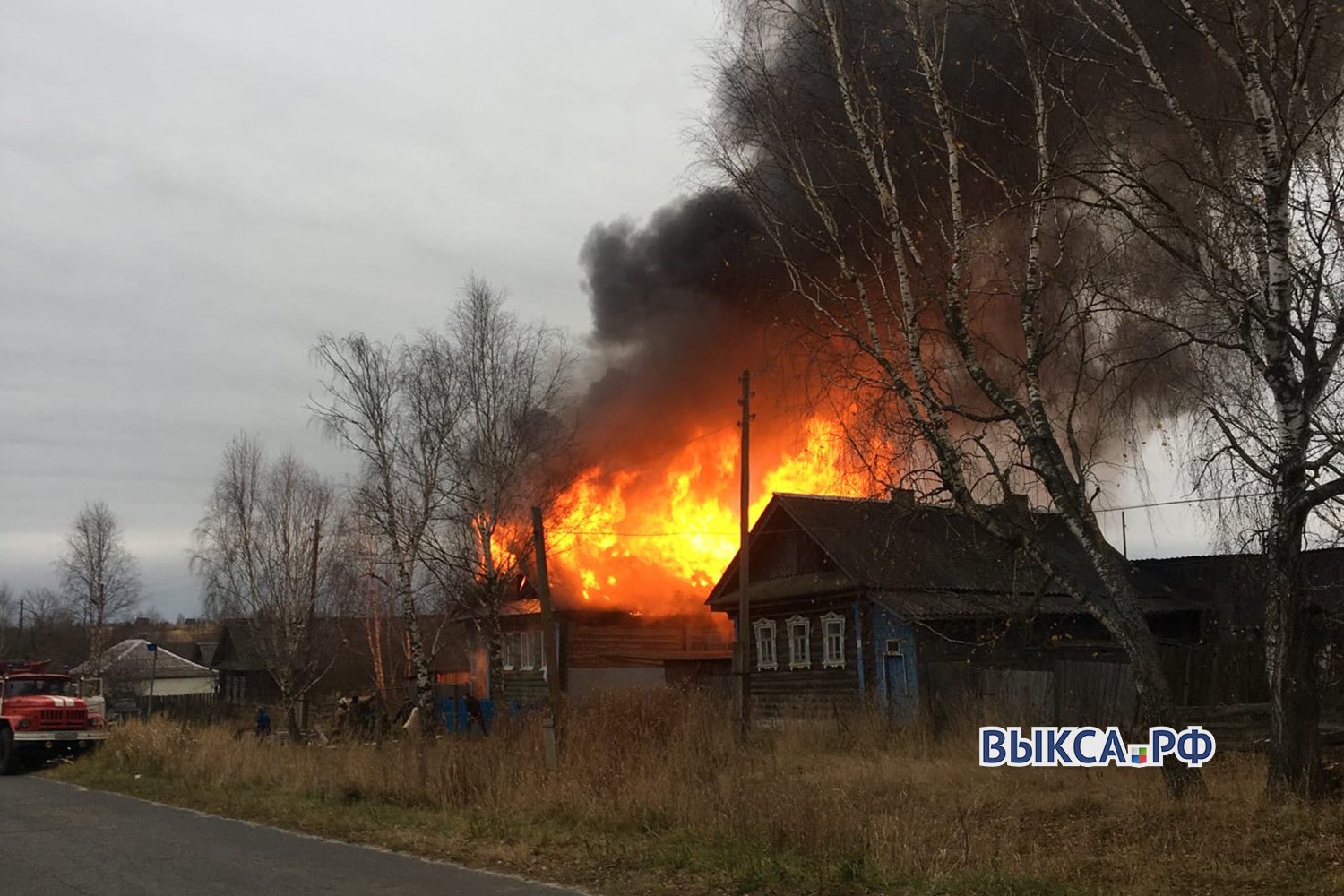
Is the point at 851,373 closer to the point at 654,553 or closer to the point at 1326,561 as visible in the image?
the point at 1326,561

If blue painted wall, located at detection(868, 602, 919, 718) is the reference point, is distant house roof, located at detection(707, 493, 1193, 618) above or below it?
above

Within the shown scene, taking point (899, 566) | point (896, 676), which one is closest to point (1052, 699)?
point (896, 676)

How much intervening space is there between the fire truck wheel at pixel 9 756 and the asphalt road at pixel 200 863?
947 centimetres

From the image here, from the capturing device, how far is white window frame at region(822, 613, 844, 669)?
25312 mm

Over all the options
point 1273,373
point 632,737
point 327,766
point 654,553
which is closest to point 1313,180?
point 1273,373

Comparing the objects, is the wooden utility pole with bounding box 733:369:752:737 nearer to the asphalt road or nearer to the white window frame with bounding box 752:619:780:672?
the white window frame with bounding box 752:619:780:672

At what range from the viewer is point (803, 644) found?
87.9 ft

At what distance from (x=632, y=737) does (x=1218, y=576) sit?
74.4 ft

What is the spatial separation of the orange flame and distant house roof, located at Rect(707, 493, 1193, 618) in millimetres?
2174

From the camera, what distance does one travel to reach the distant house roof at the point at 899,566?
23719mm

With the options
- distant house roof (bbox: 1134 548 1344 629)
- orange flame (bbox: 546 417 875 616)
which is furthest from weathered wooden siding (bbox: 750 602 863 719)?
distant house roof (bbox: 1134 548 1344 629)

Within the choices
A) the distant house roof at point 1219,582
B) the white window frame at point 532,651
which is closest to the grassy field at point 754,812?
the distant house roof at point 1219,582

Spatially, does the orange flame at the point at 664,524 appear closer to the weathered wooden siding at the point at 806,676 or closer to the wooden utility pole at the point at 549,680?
the weathered wooden siding at the point at 806,676

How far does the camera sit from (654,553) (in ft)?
111
